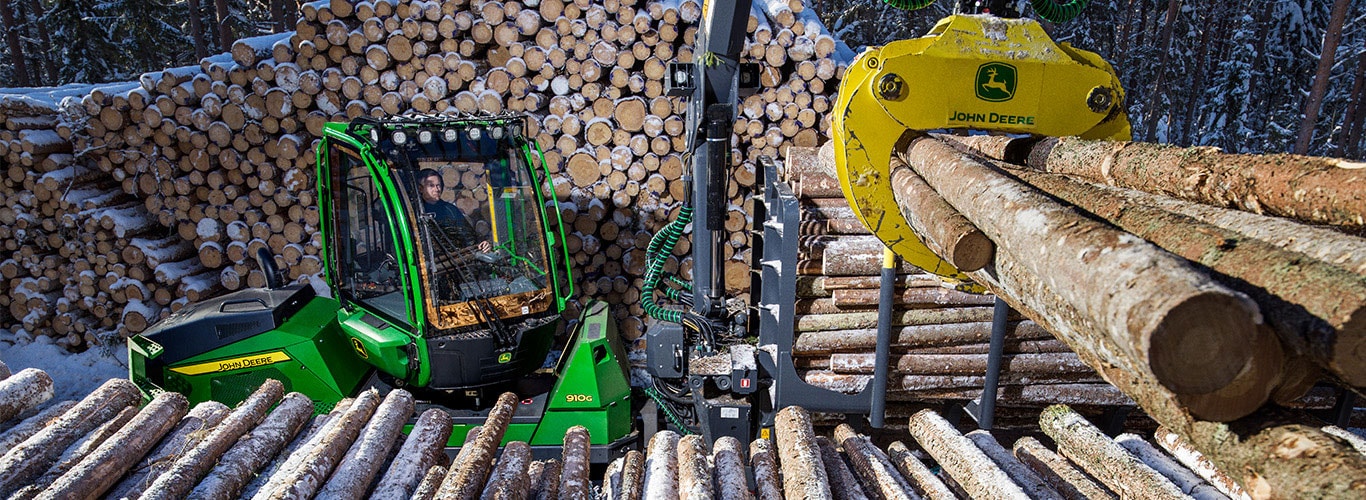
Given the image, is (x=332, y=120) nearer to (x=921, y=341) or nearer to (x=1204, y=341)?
(x=921, y=341)

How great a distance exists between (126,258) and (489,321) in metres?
5.17

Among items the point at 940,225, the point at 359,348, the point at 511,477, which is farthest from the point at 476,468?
the point at 359,348

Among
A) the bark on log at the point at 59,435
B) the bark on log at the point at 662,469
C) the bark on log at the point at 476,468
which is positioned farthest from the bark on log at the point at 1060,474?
the bark on log at the point at 59,435

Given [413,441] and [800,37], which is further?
[800,37]

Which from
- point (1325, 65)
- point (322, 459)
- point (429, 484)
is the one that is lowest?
point (429, 484)

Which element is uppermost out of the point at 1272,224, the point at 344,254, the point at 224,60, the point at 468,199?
the point at 224,60

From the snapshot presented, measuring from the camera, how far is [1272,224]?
1476 mm

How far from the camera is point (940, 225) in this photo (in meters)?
2.05

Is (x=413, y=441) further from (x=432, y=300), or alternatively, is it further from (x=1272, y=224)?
(x=1272, y=224)

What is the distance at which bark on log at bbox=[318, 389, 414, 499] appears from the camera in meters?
2.70

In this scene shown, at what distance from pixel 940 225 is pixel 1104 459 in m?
1.57

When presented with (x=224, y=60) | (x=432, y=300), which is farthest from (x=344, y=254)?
(x=224, y=60)

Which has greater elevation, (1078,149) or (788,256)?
(1078,149)

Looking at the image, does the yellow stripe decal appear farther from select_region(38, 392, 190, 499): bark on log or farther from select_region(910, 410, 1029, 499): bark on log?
select_region(910, 410, 1029, 499): bark on log
